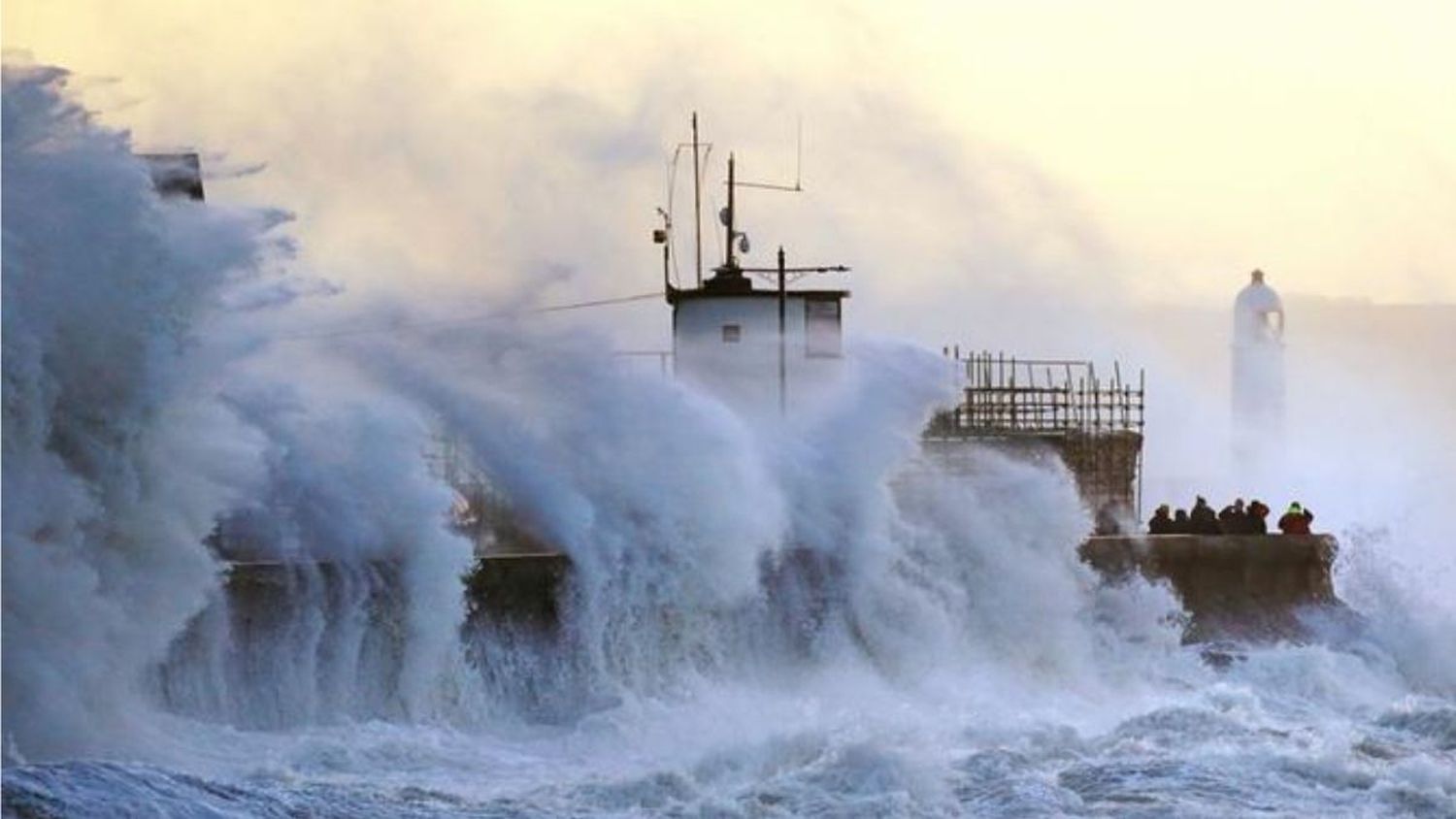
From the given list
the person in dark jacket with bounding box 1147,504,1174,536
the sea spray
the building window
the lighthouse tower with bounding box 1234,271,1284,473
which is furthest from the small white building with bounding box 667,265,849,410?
the lighthouse tower with bounding box 1234,271,1284,473

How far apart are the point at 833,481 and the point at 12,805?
13325 millimetres

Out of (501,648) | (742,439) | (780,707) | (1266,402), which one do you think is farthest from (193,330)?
(1266,402)

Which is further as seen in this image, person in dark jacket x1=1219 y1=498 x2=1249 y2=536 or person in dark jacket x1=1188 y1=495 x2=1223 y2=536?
person in dark jacket x1=1219 y1=498 x2=1249 y2=536

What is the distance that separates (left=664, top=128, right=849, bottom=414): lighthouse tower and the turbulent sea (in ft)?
1.96

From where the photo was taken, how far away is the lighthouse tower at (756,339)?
33812 mm

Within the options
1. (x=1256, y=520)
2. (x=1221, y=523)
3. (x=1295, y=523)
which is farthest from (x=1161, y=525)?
(x=1295, y=523)

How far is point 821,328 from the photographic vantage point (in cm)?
3447

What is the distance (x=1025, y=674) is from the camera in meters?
29.6

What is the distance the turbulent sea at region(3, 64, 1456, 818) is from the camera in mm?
20797

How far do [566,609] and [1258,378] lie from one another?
74.5 ft

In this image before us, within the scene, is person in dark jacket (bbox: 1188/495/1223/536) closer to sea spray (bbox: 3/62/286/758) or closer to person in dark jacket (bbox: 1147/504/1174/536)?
person in dark jacket (bbox: 1147/504/1174/536)

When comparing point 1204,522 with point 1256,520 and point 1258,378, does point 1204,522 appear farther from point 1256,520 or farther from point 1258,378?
point 1258,378

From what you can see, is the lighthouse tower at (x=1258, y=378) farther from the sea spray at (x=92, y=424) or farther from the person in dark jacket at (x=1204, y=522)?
the sea spray at (x=92, y=424)

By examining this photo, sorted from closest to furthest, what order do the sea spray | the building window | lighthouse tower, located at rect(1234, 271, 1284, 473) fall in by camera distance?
the sea spray, the building window, lighthouse tower, located at rect(1234, 271, 1284, 473)
